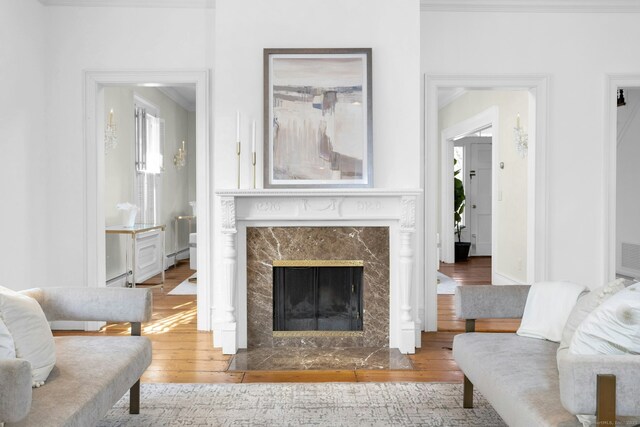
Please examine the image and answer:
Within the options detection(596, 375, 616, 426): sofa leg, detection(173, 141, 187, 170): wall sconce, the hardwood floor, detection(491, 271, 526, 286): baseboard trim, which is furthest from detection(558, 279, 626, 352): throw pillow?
detection(173, 141, 187, 170): wall sconce

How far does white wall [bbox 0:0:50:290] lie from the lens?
3.62m

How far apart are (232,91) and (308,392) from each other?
2.14m

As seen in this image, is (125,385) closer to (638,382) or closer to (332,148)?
(638,382)

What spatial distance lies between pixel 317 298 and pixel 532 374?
200 cm

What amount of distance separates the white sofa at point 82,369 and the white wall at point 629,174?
19.7 ft

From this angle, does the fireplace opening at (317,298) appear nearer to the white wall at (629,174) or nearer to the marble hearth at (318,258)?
the marble hearth at (318,258)

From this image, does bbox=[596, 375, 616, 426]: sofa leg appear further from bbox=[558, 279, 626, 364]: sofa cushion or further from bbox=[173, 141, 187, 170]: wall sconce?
bbox=[173, 141, 187, 170]: wall sconce

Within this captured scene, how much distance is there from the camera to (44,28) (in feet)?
13.4

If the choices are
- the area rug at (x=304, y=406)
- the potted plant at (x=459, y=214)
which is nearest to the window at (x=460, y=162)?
the potted plant at (x=459, y=214)

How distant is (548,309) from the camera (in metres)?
2.40

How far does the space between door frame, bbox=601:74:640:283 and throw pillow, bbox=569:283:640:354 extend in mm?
2855

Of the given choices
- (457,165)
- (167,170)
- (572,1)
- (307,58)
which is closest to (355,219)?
(307,58)

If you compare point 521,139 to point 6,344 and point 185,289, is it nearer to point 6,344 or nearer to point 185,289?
point 185,289

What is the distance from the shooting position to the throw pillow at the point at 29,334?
175cm
